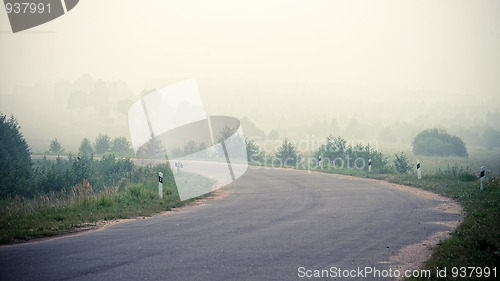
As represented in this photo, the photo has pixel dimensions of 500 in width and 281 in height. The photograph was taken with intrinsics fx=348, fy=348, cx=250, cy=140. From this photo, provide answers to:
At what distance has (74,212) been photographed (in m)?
12.9

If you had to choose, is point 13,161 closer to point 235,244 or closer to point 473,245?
point 235,244

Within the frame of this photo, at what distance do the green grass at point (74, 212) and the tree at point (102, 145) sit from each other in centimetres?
4933

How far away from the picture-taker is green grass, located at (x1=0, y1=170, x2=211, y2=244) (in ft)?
32.4

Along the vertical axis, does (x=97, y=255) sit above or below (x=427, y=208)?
above

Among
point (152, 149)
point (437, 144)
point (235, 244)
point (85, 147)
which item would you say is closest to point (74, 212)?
point (235, 244)

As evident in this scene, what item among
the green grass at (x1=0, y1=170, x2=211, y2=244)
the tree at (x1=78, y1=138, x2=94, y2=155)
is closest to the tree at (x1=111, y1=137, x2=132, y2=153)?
the tree at (x1=78, y1=138, x2=94, y2=155)

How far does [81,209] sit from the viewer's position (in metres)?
13.5

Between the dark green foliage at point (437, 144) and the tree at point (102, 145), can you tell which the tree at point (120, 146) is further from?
the dark green foliage at point (437, 144)

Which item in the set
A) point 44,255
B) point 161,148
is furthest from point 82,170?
point 161,148

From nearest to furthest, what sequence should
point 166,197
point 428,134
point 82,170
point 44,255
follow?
point 44,255 → point 166,197 → point 82,170 → point 428,134

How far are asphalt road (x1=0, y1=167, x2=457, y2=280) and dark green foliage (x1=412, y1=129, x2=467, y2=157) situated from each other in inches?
2806

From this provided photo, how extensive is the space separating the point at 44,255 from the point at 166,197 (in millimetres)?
9431

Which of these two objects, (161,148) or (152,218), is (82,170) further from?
(161,148)

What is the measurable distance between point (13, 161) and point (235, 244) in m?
29.2
